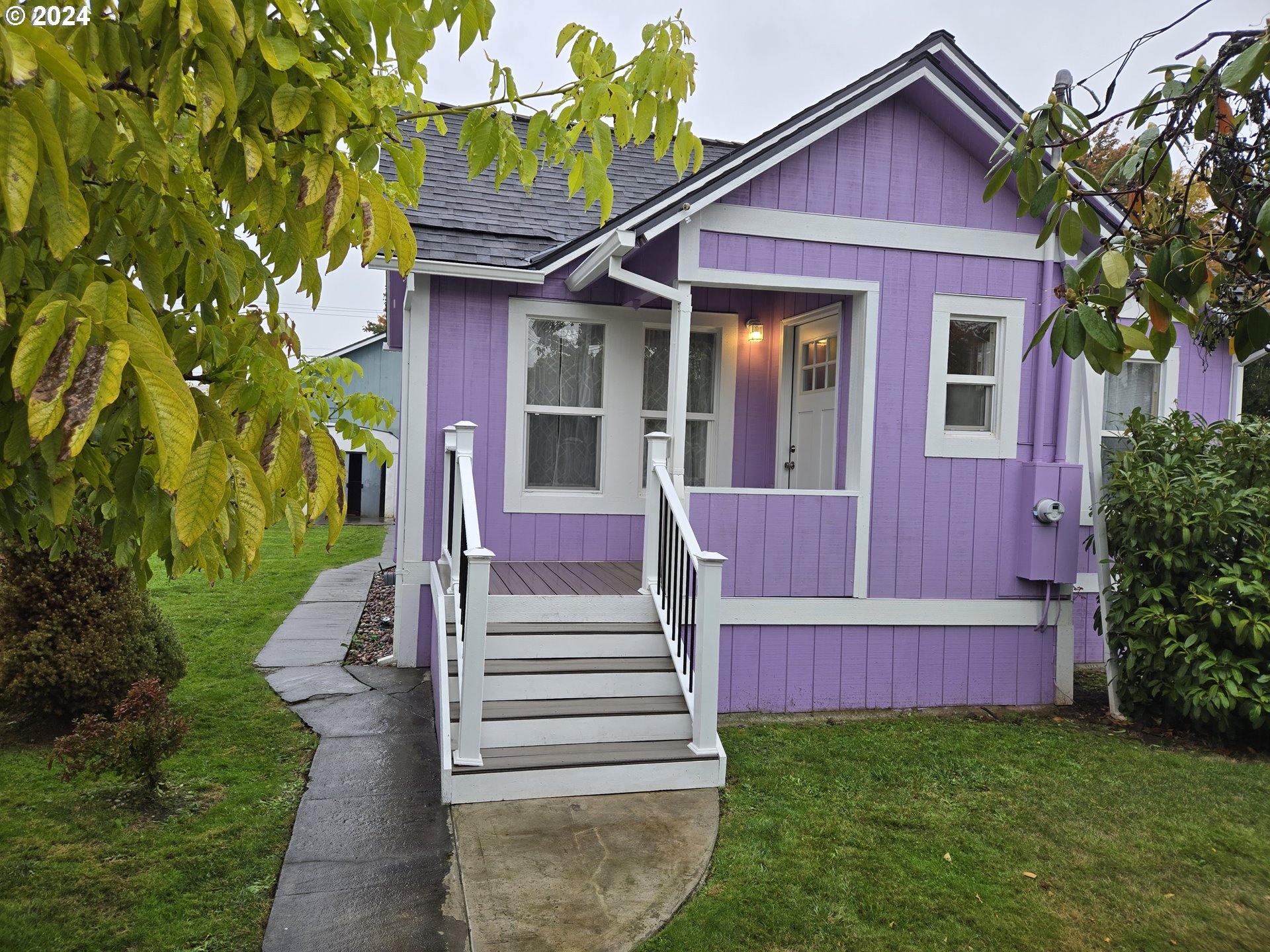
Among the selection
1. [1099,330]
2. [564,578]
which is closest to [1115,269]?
[1099,330]

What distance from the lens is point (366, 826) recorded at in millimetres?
4375

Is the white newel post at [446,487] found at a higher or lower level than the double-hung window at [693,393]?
lower

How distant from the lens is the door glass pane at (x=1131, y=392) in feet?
25.7

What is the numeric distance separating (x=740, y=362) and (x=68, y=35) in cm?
668

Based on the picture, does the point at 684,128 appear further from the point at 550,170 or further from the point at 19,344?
the point at 550,170

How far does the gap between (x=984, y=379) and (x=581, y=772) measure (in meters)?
4.18

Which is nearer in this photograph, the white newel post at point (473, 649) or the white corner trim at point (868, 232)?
the white newel post at point (473, 649)

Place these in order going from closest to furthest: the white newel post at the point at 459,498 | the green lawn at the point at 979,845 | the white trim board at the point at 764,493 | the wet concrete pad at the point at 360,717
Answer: the green lawn at the point at 979,845, the white newel post at the point at 459,498, the wet concrete pad at the point at 360,717, the white trim board at the point at 764,493

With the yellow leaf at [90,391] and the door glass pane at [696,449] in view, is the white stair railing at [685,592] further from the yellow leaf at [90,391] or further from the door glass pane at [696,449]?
the yellow leaf at [90,391]

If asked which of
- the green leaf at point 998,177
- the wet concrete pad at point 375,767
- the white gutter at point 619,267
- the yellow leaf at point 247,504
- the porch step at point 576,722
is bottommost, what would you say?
the wet concrete pad at point 375,767

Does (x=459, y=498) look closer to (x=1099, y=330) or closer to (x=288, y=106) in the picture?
(x=288, y=106)

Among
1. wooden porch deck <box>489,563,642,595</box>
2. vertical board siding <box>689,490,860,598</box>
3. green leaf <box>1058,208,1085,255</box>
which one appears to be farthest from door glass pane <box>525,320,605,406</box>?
green leaf <box>1058,208,1085,255</box>

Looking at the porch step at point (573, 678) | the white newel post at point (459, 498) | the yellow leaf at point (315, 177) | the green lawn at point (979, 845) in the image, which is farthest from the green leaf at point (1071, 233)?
the white newel post at point (459, 498)

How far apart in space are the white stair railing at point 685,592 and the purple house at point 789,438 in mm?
31
